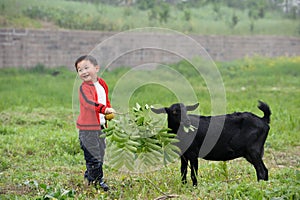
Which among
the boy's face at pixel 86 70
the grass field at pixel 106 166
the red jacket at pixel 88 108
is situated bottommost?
the grass field at pixel 106 166

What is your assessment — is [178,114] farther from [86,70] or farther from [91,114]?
[86,70]

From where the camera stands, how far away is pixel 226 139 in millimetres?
6793

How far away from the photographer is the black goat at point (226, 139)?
6.68 m

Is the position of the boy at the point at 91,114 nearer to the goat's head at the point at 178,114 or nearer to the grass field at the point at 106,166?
the grass field at the point at 106,166

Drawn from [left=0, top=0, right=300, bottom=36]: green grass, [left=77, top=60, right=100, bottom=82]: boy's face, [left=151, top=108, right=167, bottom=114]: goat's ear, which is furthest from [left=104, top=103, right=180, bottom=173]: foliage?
[left=0, top=0, right=300, bottom=36]: green grass

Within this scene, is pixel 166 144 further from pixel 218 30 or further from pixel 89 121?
pixel 218 30

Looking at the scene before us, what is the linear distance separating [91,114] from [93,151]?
0.45 metres

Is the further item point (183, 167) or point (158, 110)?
point (183, 167)

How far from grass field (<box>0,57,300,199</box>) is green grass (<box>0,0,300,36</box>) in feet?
11.1

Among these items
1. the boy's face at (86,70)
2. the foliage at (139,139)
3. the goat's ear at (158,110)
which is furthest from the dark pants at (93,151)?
the goat's ear at (158,110)

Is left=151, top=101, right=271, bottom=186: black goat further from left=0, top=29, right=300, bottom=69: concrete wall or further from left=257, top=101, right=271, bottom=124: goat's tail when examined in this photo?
left=0, top=29, right=300, bottom=69: concrete wall

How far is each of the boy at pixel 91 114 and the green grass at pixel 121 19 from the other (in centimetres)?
1367

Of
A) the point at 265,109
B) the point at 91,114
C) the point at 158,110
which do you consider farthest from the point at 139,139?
the point at 265,109

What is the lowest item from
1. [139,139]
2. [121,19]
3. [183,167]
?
[183,167]
